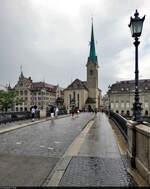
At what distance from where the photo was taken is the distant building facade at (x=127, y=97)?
57188mm

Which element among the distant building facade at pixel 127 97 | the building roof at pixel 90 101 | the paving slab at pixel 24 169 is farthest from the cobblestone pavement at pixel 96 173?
the building roof at pixel 90 101

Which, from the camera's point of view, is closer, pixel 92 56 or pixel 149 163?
pixel 149 163

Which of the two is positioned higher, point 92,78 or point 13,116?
point 92,78

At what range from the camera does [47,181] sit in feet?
9.91

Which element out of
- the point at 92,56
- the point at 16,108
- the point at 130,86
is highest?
the point at 92,56

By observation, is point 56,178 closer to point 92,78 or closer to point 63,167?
point 63,167

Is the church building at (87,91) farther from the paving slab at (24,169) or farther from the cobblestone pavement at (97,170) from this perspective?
the paving slab at (24,169)

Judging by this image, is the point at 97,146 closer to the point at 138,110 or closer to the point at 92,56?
the point at 138,110

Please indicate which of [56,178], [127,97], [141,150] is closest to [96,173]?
[56,178]

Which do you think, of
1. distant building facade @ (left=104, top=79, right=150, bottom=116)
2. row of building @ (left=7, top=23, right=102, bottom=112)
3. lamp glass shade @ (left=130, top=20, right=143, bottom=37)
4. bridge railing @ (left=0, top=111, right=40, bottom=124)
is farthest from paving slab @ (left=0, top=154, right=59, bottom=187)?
row of building @ (left=7, top=23, right=102, bottom=112)

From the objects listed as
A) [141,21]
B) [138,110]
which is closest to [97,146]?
[138,110]

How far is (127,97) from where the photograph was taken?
59719 millimetres

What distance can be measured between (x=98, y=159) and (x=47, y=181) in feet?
6.34

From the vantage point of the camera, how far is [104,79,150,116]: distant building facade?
2251 inches
